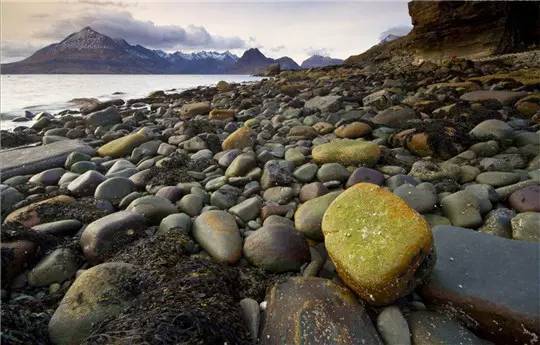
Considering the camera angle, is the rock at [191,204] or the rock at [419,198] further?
the rock at [191,204]

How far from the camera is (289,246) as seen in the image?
2373 mm

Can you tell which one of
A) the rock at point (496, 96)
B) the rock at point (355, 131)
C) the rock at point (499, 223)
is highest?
the rock at point (496, 96)

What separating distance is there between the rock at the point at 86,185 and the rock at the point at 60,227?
0.75 m

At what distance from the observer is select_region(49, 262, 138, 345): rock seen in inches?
69.9

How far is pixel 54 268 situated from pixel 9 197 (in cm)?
174

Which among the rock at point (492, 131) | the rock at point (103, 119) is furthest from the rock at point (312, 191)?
the rock at point (103, 119)

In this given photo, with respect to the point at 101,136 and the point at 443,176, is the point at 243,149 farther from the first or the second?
the point at 101,136

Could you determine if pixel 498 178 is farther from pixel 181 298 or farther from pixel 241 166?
pixel 181 298

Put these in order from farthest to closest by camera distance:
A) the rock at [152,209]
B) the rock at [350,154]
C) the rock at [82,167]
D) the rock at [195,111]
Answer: the rock at [195,111], the rock at [82,167], the rock at [350,154], the rock at [152,209]

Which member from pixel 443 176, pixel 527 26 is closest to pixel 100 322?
pixel 443 176

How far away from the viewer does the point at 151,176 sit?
387 cm

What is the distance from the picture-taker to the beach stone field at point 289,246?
5.79ft

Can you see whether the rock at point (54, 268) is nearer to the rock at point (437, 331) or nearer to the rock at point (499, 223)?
the rock at point (437, 331)

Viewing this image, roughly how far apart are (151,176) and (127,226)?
1.31 m
